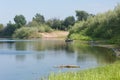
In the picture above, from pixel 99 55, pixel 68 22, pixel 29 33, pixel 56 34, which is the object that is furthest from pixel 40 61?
pixel 68 22

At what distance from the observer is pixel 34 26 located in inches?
6407

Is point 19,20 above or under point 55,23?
above

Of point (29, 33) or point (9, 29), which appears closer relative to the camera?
point (29, 33)

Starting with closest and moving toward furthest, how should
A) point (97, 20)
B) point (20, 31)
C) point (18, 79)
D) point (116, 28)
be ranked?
1. point (18, 79)
2. point (116, 28)
3. point (97, 20)
4. point (20, 31)

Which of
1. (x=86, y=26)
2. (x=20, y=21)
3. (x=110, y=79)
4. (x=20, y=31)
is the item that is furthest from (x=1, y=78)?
(x=20, y=21)

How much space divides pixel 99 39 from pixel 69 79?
3179 inches

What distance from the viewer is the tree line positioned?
15318 centimetres

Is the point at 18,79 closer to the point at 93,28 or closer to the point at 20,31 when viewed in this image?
the point at 93,28

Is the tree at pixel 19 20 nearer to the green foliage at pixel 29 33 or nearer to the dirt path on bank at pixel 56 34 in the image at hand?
the green foliage at pixel 29 33

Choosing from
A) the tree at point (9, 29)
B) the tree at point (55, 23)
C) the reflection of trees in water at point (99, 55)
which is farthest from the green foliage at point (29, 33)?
the reflection of trees in water at point (99, 55)

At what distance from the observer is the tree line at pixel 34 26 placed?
503ft

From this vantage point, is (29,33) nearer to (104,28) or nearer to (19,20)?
(19,20)

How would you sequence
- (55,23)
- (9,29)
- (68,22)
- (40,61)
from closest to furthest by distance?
(40,61)
(55,23)
(68,22)
(9,29)

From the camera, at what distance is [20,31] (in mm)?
154000
